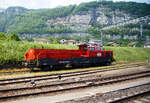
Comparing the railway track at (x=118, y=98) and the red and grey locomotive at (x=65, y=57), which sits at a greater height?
the red and grey locomotive at (x=65, y=57)

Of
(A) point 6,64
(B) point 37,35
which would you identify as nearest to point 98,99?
(A) point 6,64

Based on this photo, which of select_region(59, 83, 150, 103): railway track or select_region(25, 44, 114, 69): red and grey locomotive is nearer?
select_region(59, 83, 150, 103): railway track

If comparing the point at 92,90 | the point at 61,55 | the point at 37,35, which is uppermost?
the point at 37,35

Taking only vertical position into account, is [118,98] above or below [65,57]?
below

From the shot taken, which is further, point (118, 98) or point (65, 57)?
point (65, 57)

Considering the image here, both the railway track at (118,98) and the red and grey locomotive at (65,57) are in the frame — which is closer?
the railway track at (118,98)

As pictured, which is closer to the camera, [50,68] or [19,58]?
[50,68]

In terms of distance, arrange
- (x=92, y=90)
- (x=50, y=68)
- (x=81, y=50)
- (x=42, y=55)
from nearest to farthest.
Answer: (x=92, y=90) < (x=42, y=55) < (x=50, y=68) < (x=81, y=50)

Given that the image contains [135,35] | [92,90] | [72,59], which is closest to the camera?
[92,90]

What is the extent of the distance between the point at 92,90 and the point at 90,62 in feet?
37.1

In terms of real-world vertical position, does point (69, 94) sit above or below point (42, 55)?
below

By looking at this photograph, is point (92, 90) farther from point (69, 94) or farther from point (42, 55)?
point (42, 55)

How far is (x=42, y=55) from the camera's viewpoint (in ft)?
54.5

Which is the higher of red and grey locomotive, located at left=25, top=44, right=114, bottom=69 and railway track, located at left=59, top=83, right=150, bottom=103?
red and grey locomotive, located at left=25, top=44, right=114, bottom=69
